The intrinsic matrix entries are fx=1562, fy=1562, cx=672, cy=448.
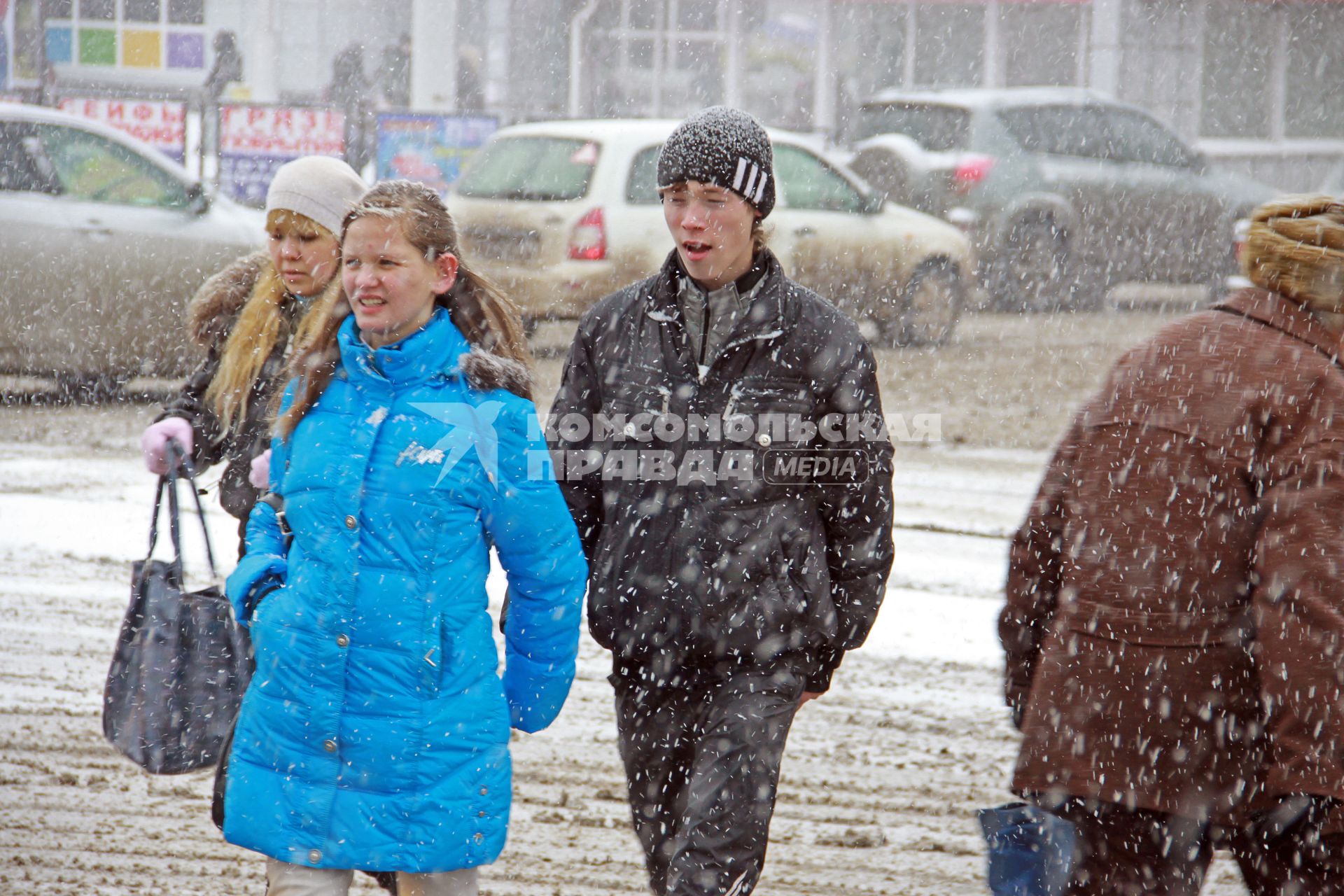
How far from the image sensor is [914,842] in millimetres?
4238

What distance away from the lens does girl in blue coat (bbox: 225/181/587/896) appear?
263 cm

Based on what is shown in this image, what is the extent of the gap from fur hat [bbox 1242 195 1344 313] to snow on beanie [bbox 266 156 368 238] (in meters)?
1.83

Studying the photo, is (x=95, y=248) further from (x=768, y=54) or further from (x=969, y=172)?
(x=768, y=54)

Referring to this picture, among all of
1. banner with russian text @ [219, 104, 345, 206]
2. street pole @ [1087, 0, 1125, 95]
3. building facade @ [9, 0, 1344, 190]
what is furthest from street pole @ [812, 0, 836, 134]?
banner with russian text @ [219, 104, 345, 206]

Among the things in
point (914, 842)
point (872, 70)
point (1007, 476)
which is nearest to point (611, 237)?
point (1007, 476)

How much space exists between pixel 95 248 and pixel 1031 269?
9.59 meters

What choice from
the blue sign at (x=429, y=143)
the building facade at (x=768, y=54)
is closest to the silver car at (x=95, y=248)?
the blue sign at (x=429, y=143)

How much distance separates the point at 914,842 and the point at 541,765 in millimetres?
1195

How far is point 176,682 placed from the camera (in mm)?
2975

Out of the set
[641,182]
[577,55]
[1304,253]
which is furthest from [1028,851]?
[577,55]

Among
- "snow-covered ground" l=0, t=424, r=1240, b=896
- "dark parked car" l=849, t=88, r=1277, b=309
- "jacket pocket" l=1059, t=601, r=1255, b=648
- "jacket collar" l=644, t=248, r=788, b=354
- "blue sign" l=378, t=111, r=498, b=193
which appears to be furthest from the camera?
"blue sign" l=378, t=111, r=498, b=193

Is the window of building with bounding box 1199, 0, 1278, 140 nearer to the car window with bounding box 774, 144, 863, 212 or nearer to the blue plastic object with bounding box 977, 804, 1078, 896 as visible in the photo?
the car window with bounding box 774, 144, 863, 212

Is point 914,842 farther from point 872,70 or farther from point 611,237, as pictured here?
point 872,70

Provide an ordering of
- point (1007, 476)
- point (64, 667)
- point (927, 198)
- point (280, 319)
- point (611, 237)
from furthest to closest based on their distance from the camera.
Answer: point (927, 198) < point (611, 237) < point (1007, 476) < point (64, 667) < point (280, 319)
